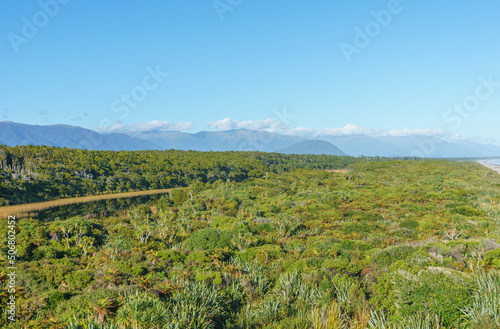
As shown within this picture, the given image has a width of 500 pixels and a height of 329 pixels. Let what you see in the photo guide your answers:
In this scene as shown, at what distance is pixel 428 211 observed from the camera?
4122 cm

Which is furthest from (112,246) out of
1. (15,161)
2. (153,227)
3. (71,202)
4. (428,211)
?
(15,161)

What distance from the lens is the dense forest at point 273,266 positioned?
336 inches

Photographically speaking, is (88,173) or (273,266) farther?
(88,173)

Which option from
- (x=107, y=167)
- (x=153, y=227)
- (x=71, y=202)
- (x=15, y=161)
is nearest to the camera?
(x=153, y=227)

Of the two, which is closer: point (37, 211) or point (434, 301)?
point (434, 301)

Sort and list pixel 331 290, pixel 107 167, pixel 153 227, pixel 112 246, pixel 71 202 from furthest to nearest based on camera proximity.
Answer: pixel 107 167 < pixel 71 202 < pixel 153 227 < pixel 112 246 < pixel 331 290

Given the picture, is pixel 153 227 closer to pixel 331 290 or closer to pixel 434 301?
pixel 331 290

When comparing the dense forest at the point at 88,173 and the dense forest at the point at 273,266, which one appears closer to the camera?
the dense forest at the point at 273,266

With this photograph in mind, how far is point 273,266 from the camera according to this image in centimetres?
1931

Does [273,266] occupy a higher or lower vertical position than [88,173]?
higher

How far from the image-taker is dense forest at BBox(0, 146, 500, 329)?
852 cm

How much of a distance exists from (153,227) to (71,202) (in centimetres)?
4512

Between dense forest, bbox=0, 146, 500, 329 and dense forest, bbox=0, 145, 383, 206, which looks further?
dense forest, bbox=0, 145, 383, 206

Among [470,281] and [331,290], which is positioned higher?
[470,281]
